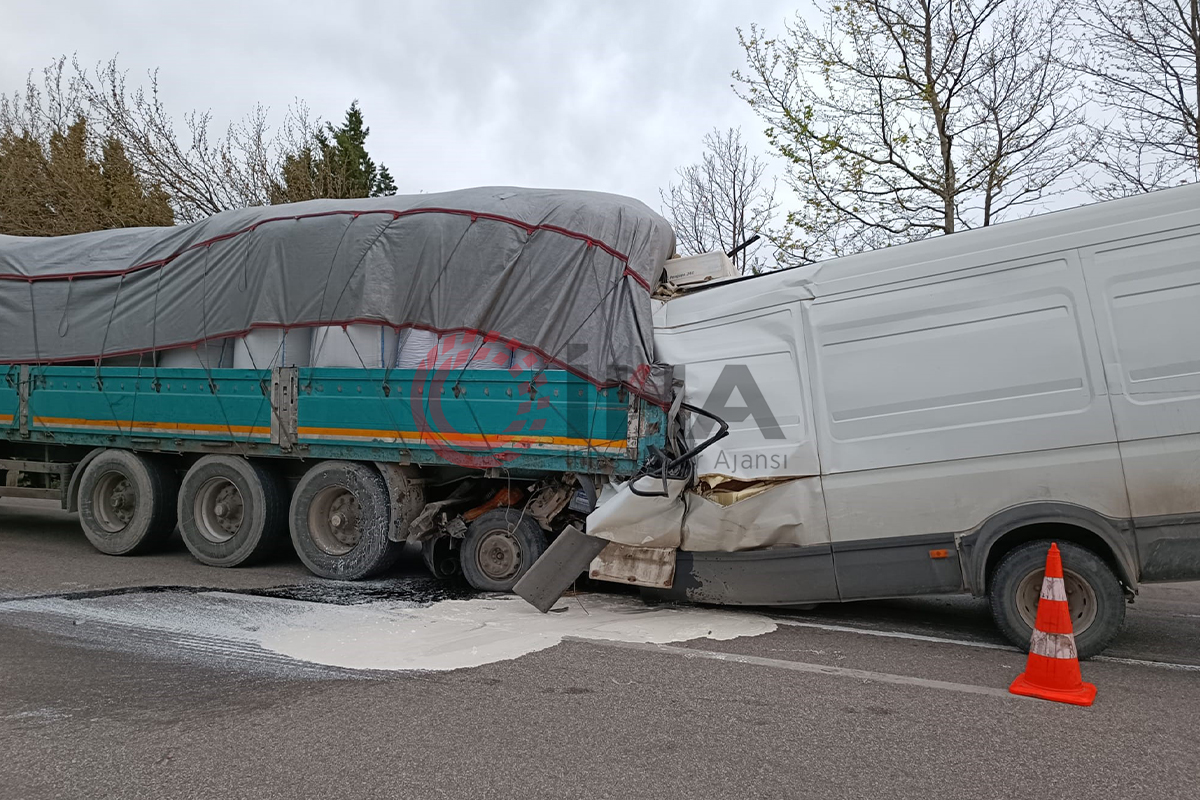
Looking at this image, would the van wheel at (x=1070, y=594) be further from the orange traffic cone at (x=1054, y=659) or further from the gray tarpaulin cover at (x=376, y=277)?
the gray tarpaulin cover at (x=376, y=277)

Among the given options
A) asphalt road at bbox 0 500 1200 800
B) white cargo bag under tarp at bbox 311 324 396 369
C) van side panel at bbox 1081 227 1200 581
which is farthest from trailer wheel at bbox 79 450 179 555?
van side panel at bbox 1081 227 1200 581

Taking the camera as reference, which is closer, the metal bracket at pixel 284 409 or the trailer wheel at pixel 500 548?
the trailer wheel at pixel 500 548

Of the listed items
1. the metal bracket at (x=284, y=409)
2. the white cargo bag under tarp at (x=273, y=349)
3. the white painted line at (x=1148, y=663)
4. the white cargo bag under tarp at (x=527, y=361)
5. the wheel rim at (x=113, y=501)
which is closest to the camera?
the white painted line at (x=1148, y=663)

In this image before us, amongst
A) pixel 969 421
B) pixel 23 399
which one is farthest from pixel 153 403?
pixel 969 421

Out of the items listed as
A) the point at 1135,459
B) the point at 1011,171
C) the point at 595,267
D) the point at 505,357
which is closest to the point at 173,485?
the point at 505,357

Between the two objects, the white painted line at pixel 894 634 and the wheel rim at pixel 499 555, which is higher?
the wheel rim at pixel 499 555

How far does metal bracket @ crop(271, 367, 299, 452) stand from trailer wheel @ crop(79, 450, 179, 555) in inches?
74.4

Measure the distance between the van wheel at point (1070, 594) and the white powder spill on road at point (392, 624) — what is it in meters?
1.54

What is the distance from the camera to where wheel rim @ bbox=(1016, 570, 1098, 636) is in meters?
5.38

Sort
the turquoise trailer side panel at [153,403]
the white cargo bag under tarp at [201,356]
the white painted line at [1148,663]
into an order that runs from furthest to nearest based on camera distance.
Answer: the white cargo bag under tarp at [201,356] → the turquoise trailer side panel at [153,403] → the white painted line at [1148,663]

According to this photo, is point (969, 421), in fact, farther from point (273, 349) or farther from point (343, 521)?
point (273, 349)

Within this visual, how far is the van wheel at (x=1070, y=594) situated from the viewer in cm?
531

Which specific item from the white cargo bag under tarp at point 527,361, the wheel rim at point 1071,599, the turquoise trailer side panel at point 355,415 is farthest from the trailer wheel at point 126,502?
the wheel rim at point 1071,599

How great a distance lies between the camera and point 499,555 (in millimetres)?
7496
